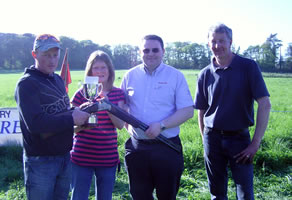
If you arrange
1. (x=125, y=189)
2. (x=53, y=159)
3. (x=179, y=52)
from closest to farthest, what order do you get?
(x=53, y=159) → (x=125, y=189) → (x=179, y=52)

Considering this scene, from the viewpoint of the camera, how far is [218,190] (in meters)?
3.17

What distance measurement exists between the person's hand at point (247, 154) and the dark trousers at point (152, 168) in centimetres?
66

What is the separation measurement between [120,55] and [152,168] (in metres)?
58.9

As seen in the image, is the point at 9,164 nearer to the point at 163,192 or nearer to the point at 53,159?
the point at 53,159

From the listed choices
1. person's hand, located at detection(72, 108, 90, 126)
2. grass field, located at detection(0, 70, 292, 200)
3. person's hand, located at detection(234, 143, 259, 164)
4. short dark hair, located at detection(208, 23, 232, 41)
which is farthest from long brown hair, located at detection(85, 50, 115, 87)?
grass field, located at detection(0, 70, 292, 200)

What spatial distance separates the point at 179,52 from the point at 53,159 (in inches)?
2743

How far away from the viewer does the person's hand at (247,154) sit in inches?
111

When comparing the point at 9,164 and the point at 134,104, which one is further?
the point at 9,164

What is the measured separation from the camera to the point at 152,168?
2.78 meters

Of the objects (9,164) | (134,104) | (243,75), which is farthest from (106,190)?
(9,164)

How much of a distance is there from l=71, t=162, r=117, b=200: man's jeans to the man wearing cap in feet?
0.76

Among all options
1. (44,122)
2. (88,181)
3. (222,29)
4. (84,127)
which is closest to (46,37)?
(44,122)

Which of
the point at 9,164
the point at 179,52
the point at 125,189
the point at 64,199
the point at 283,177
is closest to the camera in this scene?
the point at 64,199

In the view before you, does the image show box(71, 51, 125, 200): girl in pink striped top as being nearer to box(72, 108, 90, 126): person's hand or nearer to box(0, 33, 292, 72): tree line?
box(72, 108, 90, 126): person's hand
